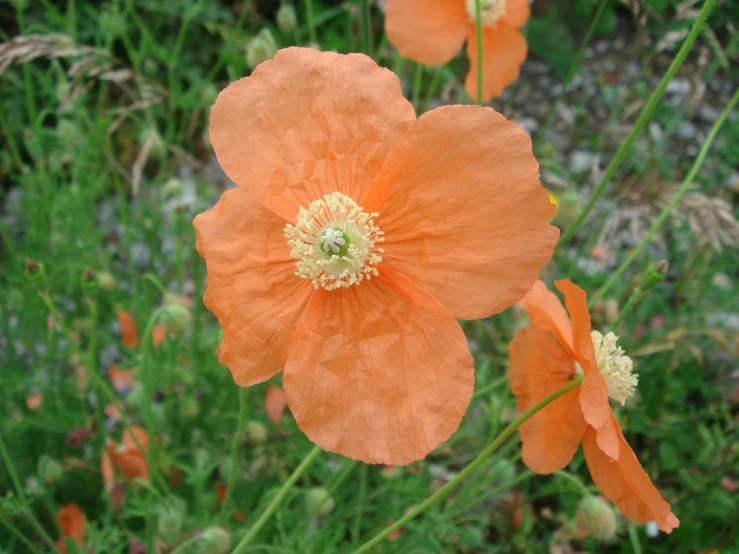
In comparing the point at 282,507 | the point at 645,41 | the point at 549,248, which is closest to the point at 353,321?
the point at 549,248

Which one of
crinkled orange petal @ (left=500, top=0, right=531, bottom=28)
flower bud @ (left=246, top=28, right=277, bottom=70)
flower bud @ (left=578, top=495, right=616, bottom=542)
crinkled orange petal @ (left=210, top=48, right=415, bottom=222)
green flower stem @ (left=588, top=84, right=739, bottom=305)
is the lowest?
flower bud @ (left=578, top=495, right=616, bottom=542)

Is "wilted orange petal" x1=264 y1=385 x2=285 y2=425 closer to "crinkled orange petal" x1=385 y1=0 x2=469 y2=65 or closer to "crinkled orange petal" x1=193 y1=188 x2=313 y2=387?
"crinkled orange petal" x1=193 y1=188 x2=313 y2=387

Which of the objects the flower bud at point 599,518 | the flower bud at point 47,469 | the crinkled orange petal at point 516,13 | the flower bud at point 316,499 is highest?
the crinkled orange petal at point 516,13

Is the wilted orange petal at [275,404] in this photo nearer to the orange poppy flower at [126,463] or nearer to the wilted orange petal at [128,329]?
the orange poppy flower at [126,463]

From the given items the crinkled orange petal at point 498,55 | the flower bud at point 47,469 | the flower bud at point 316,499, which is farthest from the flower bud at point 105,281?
the crinkled orange petal at point 498,55

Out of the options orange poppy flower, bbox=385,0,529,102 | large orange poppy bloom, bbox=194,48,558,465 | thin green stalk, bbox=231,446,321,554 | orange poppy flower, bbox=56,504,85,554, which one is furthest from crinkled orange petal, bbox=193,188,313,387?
orange poppy flower, bbox=56,504,85,554
